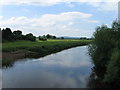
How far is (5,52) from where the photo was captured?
30.5 metres

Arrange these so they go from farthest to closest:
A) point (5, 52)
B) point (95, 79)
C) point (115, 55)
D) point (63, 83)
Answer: point (5, 52) < point (95, 79) < point (63, 83) < point (115, 55)

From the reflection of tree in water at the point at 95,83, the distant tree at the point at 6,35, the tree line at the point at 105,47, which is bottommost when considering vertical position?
the reflection of tree in water at the point at 95,83

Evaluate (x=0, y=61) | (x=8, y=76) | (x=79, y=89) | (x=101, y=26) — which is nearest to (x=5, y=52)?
(x=0, y=61)

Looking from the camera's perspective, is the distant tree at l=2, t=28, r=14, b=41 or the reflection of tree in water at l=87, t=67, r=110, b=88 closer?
the reflection of tree in water at l=87, t=67, r=110, b=88

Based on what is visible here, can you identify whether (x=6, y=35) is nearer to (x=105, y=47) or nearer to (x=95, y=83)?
(x=105, y=47)

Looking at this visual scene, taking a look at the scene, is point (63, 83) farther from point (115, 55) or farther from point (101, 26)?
point (101, 26)

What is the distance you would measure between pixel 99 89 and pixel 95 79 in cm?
310

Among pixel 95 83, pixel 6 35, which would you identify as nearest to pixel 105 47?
pixel 95 83

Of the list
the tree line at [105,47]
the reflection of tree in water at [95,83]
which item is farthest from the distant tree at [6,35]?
the reflection of tree in water at [95,83]

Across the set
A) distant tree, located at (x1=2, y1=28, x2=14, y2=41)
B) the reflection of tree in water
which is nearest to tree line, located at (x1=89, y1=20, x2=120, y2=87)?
the reflection of tree in water

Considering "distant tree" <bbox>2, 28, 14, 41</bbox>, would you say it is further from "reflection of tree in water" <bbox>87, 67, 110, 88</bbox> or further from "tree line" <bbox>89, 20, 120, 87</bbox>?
"reflection of tree in water" <bbox>87, 67, 110, 88</bbox>

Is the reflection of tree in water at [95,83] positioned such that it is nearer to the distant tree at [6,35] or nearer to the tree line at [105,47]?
the tree line at [105,47]

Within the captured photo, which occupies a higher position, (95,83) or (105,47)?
(105,47)

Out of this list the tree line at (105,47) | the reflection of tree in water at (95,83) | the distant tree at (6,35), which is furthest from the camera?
the distant tree at (6,35)
